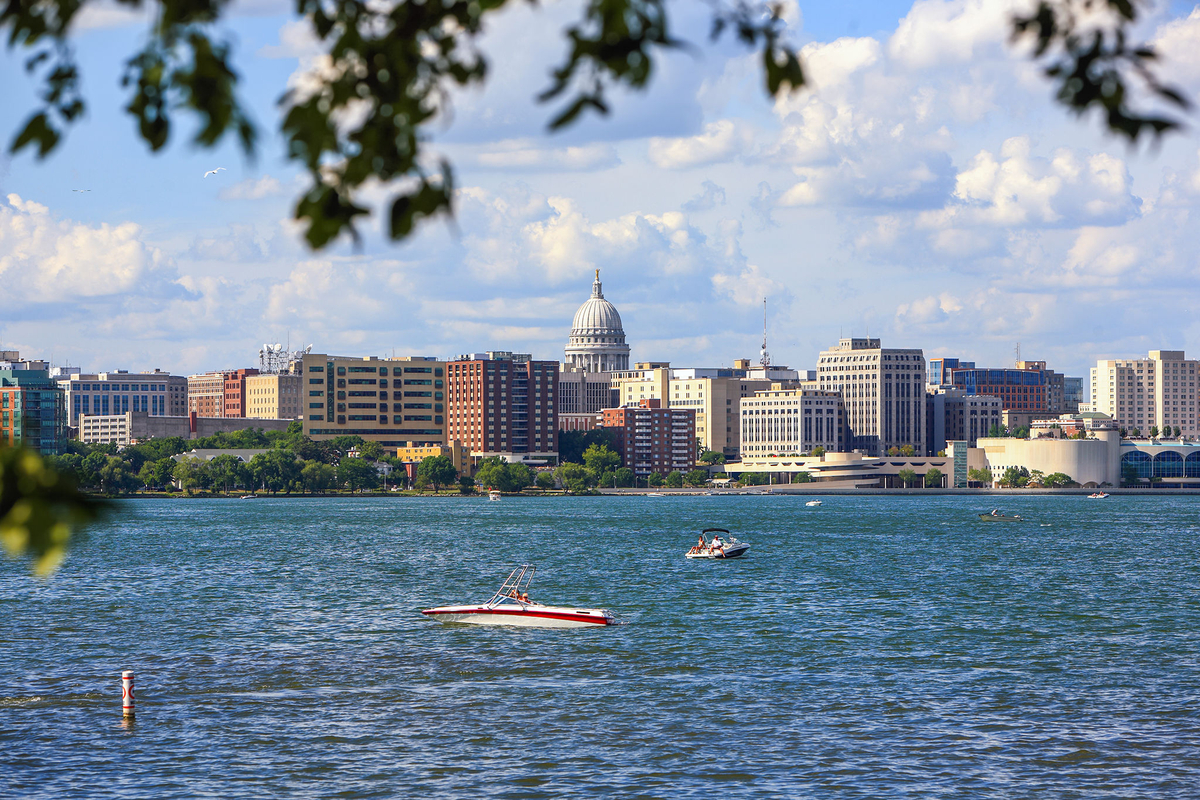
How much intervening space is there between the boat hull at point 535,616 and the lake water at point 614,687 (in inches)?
34.8

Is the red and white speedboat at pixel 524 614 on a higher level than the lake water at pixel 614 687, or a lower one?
higher

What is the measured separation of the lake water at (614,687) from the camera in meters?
33.0

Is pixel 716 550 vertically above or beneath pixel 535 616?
beneath

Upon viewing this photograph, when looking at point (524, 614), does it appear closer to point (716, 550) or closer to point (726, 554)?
point (716, 550)

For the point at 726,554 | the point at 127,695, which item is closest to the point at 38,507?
the point at 127,695

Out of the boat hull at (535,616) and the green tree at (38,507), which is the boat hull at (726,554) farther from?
the green tree at (38,507)

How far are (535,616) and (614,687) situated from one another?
1553 cm

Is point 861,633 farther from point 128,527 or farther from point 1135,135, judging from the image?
point 128,527

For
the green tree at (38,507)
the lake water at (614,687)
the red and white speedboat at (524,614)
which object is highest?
the green tree at (38,507)

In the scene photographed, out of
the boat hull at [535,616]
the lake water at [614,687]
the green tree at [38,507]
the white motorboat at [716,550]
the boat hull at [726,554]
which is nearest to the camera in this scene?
the green tree at [38,507]

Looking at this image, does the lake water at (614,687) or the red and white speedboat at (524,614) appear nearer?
the lake water at (614,687)

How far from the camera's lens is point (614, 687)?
45.1 meters

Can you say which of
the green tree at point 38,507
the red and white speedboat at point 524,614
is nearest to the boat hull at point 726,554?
the red and white speedboat at point 524,614

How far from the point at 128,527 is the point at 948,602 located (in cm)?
13196
